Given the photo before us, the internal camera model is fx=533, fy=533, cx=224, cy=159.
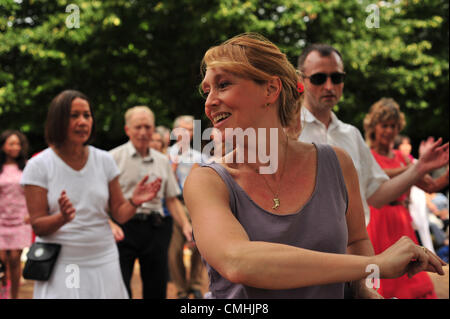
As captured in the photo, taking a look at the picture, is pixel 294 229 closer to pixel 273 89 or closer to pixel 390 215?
pixel 273 89

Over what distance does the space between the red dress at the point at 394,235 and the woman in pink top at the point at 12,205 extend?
485cm

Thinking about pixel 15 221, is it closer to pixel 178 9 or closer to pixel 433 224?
pixel 433 224

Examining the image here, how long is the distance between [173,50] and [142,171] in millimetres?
10444

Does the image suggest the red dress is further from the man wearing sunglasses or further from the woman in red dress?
the man wearing sunglasses

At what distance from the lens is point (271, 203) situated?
5.37 ft

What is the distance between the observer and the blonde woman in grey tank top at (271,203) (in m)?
1.33

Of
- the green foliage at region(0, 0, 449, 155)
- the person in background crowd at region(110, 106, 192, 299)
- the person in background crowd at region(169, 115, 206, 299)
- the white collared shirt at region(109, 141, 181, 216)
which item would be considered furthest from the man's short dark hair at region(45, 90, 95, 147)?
the green foliage at region(0, 0, 449, 155)

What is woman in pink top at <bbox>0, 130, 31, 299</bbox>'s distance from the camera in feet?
24.7

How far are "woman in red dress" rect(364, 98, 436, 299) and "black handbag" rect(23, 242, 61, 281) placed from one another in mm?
2554

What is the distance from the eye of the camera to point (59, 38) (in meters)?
14.8

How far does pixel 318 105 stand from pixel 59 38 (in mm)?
12995

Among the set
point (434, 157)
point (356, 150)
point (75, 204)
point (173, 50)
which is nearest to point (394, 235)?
point (356, 150)

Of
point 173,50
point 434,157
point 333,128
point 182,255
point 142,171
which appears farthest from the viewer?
point 173,50
